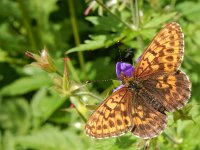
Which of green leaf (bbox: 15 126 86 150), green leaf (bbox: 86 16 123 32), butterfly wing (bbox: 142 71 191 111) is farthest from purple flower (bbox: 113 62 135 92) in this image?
green leaf (bbox: 15 126 86 150)

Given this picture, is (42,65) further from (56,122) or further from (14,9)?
(14,9)

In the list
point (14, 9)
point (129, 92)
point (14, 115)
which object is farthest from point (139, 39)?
point (14, 9)

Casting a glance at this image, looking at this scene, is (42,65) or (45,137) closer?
(42,65)

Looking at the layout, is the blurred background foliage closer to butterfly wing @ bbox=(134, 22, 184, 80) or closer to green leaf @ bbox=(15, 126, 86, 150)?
green leaf @ bbox=(15, 126, 86, 150)

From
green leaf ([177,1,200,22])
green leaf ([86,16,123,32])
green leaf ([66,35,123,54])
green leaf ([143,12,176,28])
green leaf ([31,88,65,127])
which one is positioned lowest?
green leaf ([31,88,65,127])

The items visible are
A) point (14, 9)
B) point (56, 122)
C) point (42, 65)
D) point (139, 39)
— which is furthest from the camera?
point (14, 9)

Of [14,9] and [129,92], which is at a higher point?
[14,9]

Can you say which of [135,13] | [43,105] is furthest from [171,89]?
[43,105]

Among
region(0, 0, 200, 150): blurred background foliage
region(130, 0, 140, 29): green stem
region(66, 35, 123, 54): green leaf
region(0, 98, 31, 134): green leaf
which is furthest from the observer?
region(0, 98, 31, 134): green leaf
